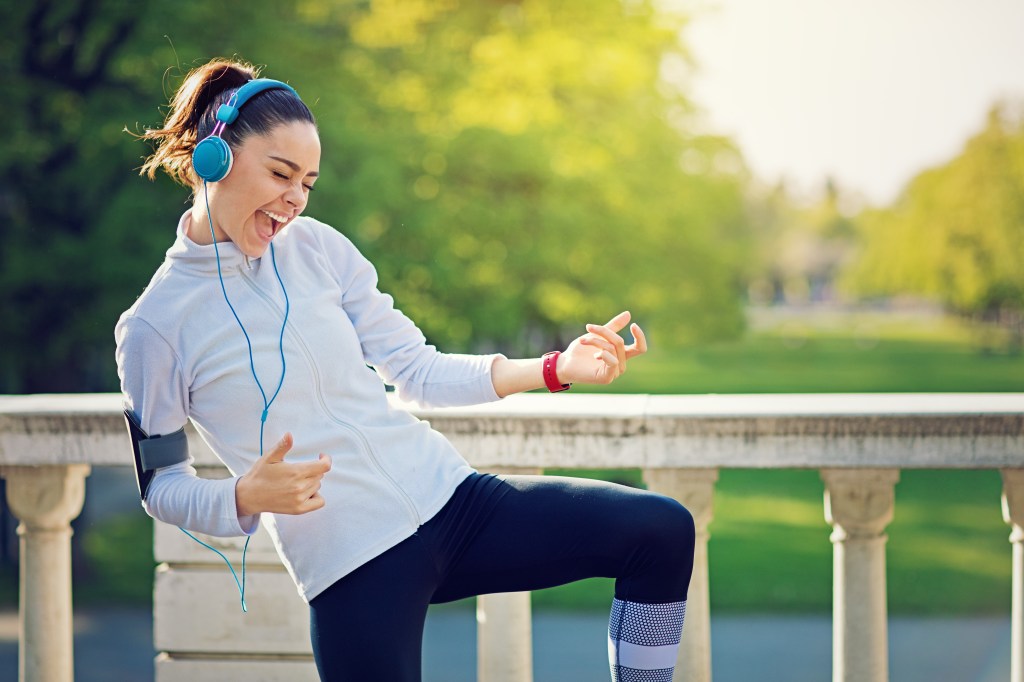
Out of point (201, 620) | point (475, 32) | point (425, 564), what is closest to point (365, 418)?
point (425, 564)

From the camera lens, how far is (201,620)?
9.96ft

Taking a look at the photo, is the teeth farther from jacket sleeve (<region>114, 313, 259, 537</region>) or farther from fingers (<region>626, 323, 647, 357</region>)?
fingers (<region>626, 323, 647, 357</region>)

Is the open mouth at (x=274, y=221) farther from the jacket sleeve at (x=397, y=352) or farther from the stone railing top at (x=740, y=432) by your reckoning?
the stone railing top at (x=740, y=432)

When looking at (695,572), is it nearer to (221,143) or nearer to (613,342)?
(613,342)

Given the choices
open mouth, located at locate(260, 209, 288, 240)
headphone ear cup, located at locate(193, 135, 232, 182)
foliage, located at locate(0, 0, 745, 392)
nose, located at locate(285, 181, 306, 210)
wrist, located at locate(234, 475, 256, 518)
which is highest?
foliage, located at locate(0, 0, 745, 392)

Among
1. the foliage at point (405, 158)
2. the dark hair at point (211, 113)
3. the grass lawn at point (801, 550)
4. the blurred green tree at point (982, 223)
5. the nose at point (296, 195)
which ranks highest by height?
the blurred green tree at point (982, 223)

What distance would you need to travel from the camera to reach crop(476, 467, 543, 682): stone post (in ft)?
9.50

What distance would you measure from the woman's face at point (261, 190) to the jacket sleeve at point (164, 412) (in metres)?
0.23

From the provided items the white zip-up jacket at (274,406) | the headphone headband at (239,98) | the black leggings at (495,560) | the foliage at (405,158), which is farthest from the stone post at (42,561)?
the foliage at (405,158)

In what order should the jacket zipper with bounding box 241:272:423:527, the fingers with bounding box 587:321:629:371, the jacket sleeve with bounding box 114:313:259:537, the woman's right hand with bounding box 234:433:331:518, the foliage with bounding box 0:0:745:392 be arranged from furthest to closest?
the foliage with bounding box 0:0:745:392 → the fingers with bounding box 587:321:629:371 → the jacket zipper with bounding box 241:272:423:527 → the jacket sleeve with bounding box 114:313:259:537 → the woman's right hand with bounding box 234:433:331:518

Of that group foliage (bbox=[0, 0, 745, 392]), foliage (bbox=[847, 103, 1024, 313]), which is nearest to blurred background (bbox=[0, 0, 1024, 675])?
foliage (bbox=[0, 0, 745, 392])

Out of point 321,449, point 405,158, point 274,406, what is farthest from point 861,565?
point 405,158

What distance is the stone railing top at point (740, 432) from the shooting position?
109 inches

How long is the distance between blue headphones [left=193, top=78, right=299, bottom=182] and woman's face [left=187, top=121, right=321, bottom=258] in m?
0.04
